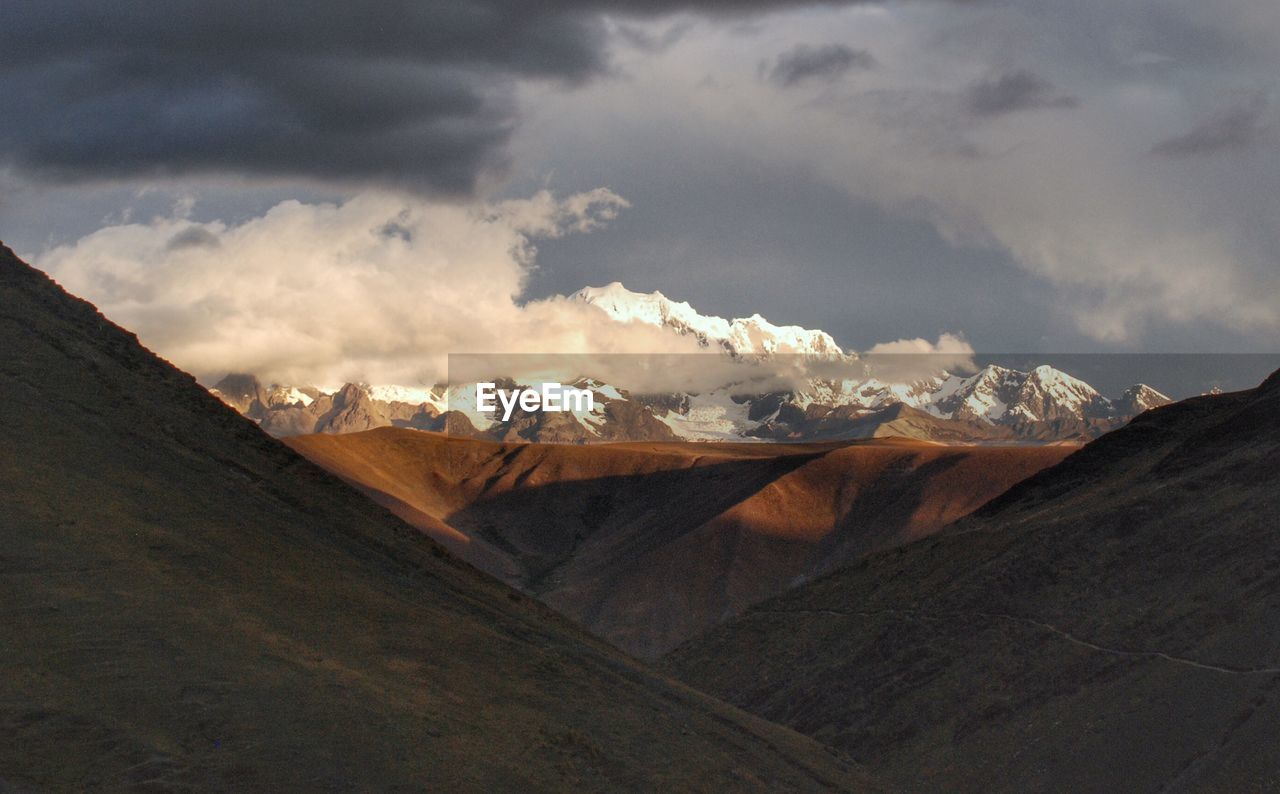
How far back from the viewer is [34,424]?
3375cm

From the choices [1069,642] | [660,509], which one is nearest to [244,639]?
[1069,642]

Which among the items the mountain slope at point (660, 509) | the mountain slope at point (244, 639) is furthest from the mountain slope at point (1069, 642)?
the mountain slope at point (660, 509)

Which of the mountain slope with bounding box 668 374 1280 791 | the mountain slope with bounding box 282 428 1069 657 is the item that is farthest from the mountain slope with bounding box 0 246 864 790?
the mountain slope with bounding box 282 428 1069 657

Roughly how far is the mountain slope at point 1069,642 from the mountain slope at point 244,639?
8.77 metres

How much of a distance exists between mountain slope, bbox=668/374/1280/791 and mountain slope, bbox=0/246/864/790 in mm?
8772

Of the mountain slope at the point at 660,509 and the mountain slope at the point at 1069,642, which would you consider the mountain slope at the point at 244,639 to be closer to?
the mountain slope at the point at 1069,642

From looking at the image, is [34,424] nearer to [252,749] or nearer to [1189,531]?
[252,749]

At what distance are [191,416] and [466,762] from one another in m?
21.5

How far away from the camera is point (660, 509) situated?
6132 inches

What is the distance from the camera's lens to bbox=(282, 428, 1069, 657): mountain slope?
11431 cm

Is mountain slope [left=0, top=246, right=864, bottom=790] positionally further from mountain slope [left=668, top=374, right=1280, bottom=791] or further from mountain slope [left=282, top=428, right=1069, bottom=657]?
mountain slope [left=282, top=428, right=1069, bottom=657]

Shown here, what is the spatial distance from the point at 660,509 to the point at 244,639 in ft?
426

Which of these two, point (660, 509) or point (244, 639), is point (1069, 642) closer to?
point (244, 639)

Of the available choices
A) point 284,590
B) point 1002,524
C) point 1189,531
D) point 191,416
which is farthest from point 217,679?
point 1002,524
